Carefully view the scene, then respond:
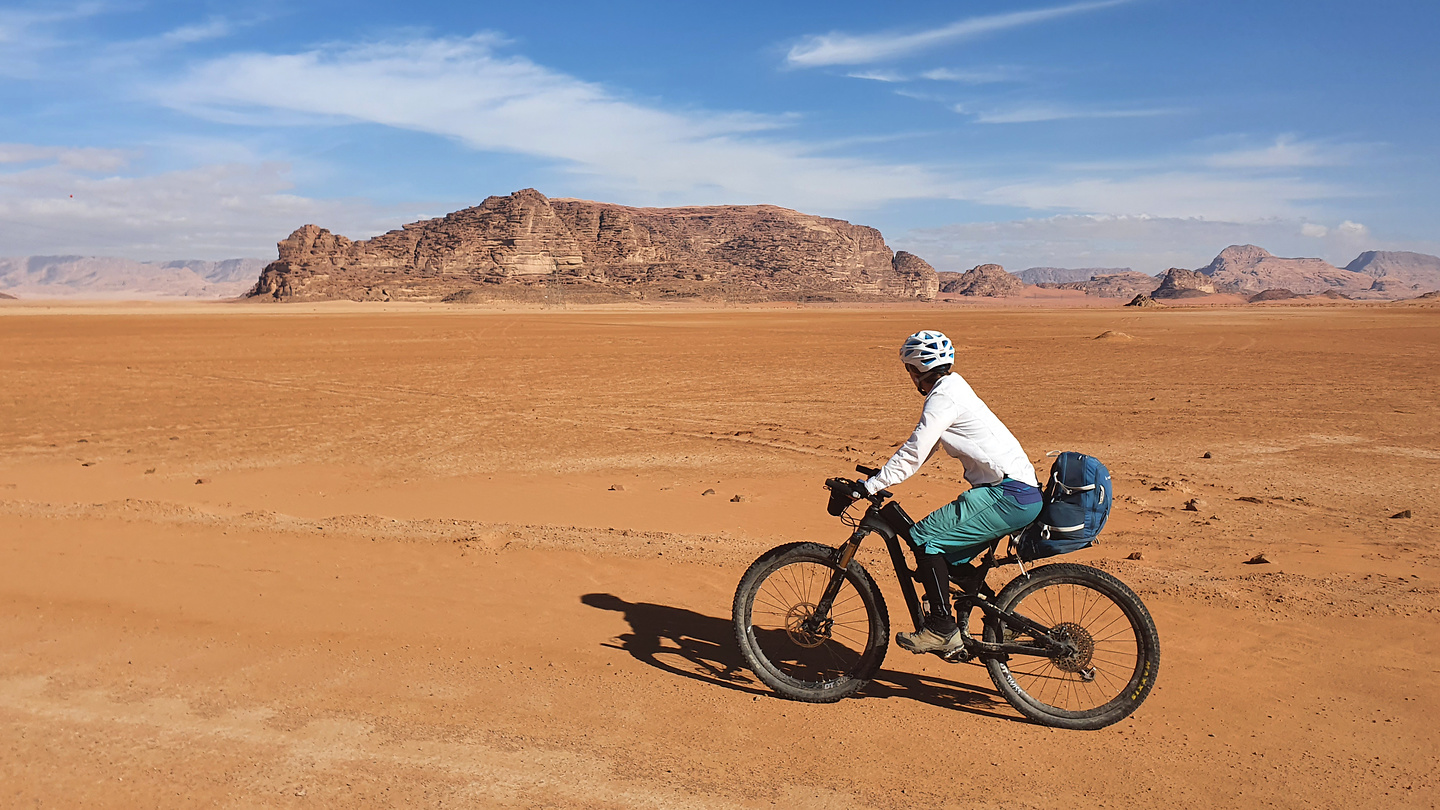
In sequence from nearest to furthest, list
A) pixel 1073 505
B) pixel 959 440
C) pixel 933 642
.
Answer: pixel 1073 505 → pixel 959 440 → pixel 933 642

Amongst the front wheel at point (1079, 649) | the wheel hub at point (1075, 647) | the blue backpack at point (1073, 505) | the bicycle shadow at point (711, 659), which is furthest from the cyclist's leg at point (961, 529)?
the bicycle shadow at point (711, 659)

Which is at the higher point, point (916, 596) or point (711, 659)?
point (916, 596)

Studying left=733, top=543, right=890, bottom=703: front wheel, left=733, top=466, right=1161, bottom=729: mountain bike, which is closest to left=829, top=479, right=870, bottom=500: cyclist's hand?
left=733, top=466, right=1161, bottom=729: mountain bike

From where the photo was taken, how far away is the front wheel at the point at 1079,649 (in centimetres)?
422

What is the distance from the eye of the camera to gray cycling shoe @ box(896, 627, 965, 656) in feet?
14.4

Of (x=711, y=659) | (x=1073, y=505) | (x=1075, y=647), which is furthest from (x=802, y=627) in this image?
(x=1073, y=505)

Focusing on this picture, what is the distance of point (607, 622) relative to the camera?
579cm

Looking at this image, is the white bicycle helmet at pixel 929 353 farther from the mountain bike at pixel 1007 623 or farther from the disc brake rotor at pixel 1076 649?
the disc brake rotor at pixel 1076 649

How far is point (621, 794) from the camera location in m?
3.78

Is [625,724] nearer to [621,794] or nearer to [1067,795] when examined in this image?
[621,794]

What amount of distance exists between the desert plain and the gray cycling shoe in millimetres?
405

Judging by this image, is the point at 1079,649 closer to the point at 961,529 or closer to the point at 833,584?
the point at 961,529

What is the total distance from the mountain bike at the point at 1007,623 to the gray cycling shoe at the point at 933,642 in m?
0.04

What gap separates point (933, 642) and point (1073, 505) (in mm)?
995
